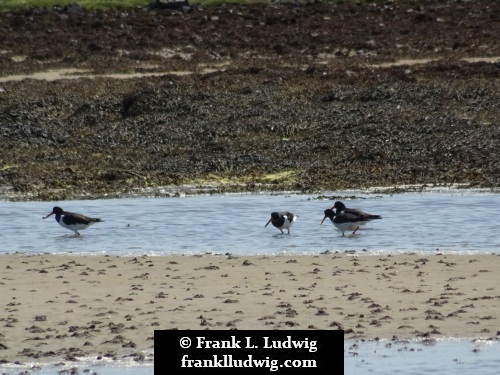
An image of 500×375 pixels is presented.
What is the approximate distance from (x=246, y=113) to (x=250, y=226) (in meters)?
7.82

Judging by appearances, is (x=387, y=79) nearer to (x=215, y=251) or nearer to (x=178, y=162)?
(x=178, y=162)

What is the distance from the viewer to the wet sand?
991cm

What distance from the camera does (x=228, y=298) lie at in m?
11.2

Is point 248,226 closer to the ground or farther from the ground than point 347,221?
closer to the ground

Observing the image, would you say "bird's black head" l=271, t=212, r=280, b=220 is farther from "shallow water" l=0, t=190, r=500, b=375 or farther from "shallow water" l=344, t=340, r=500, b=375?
"shallow water" l=344, t=340, r=500, b=375

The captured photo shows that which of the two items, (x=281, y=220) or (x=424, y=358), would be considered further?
(x=281, y=220)

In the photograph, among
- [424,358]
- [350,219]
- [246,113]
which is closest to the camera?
[424,358]

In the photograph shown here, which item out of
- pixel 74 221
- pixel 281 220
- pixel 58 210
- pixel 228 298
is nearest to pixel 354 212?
pixel 281 220

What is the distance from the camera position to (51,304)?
436 inches

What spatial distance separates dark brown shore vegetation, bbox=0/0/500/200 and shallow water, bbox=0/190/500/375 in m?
1.00

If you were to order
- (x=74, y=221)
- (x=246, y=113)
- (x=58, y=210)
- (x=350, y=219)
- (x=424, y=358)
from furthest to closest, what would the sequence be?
(x=246, y=113), (x=58, y=210), (x=74, y=221), (x=350, y=219), (x=424, y=358)

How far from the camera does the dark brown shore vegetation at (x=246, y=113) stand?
765 inches

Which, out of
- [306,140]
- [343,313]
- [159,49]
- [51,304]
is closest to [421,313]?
[343,313]

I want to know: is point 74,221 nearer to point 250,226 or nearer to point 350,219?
point 250,226
